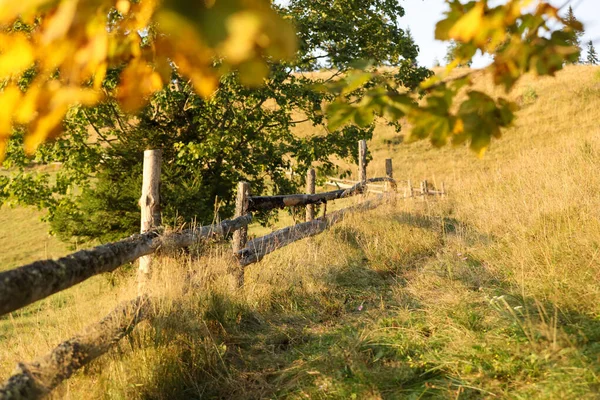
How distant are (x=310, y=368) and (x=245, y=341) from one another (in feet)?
2.88

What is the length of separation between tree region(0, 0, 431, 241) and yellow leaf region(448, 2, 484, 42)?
7.87m

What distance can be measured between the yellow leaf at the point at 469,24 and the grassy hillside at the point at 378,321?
927 millimetres

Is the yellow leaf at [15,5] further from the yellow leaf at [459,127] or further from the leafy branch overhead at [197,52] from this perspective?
the yellow leaf at [459,127]

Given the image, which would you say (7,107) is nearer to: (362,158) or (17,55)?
(17,55)

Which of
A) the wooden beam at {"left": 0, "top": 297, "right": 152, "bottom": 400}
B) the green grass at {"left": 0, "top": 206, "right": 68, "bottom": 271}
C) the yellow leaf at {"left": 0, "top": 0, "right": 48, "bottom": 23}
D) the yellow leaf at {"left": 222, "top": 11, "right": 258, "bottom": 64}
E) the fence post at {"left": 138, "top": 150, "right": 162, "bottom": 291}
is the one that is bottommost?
the green grass at {"left": 0, "top": 206, "right": 68, "bottom": 271}

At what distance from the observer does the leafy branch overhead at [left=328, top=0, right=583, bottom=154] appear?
156cm

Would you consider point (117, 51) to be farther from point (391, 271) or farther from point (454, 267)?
point (391, 271)

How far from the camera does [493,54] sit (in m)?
1.72

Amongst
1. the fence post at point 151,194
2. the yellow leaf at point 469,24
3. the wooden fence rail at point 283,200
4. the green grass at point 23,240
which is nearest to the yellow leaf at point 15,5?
the yellow leaf at point 469,24

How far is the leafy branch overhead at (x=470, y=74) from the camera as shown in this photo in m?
1.56

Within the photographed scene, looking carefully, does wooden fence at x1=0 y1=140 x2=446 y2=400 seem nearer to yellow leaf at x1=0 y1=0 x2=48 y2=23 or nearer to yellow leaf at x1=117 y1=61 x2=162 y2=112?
yellow leaf at x1=117 y1=61 x2=162 y2=112

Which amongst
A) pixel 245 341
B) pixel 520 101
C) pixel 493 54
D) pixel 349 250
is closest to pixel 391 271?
pixel 349 250

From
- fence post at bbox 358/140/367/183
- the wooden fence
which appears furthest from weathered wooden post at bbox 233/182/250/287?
fence post at bbox 358/140/367/183

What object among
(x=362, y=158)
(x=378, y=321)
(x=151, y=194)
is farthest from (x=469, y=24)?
(x=362, y=158)
